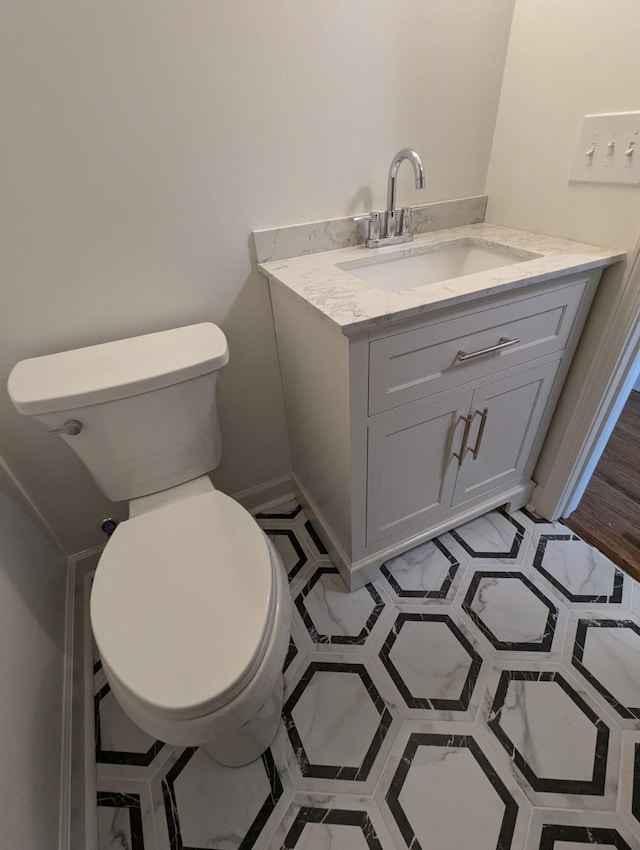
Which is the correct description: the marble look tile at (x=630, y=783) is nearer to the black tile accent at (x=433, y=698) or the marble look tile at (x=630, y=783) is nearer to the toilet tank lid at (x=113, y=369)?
the black tile accent at (x=433, y=698)

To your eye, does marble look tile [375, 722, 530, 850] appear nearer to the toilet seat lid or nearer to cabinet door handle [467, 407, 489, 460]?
the toilet seat lid

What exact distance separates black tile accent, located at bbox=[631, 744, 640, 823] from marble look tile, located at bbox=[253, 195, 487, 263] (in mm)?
1410

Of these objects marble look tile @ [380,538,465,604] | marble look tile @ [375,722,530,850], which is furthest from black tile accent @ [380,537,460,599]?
marble look tile @ [375,722,530,850]

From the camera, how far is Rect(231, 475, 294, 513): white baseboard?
151 cm

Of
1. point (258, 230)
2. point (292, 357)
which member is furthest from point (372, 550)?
point (258, 230)

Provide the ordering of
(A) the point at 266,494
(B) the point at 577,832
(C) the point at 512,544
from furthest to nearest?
(A) the point at 266,494, (C) the point at 512,544, (B) the point at 577,832

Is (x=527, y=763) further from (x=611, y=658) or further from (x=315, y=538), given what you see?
(x=315, y=538)

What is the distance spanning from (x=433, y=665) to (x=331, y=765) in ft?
1.13

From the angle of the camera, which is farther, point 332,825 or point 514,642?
point 514,642

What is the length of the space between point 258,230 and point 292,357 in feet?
1.08

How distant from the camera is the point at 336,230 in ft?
3.76

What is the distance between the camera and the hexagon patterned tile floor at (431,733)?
0.88 metres

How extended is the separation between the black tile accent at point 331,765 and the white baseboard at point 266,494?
1.89 ft

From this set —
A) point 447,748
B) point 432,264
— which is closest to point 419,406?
point 432,264
